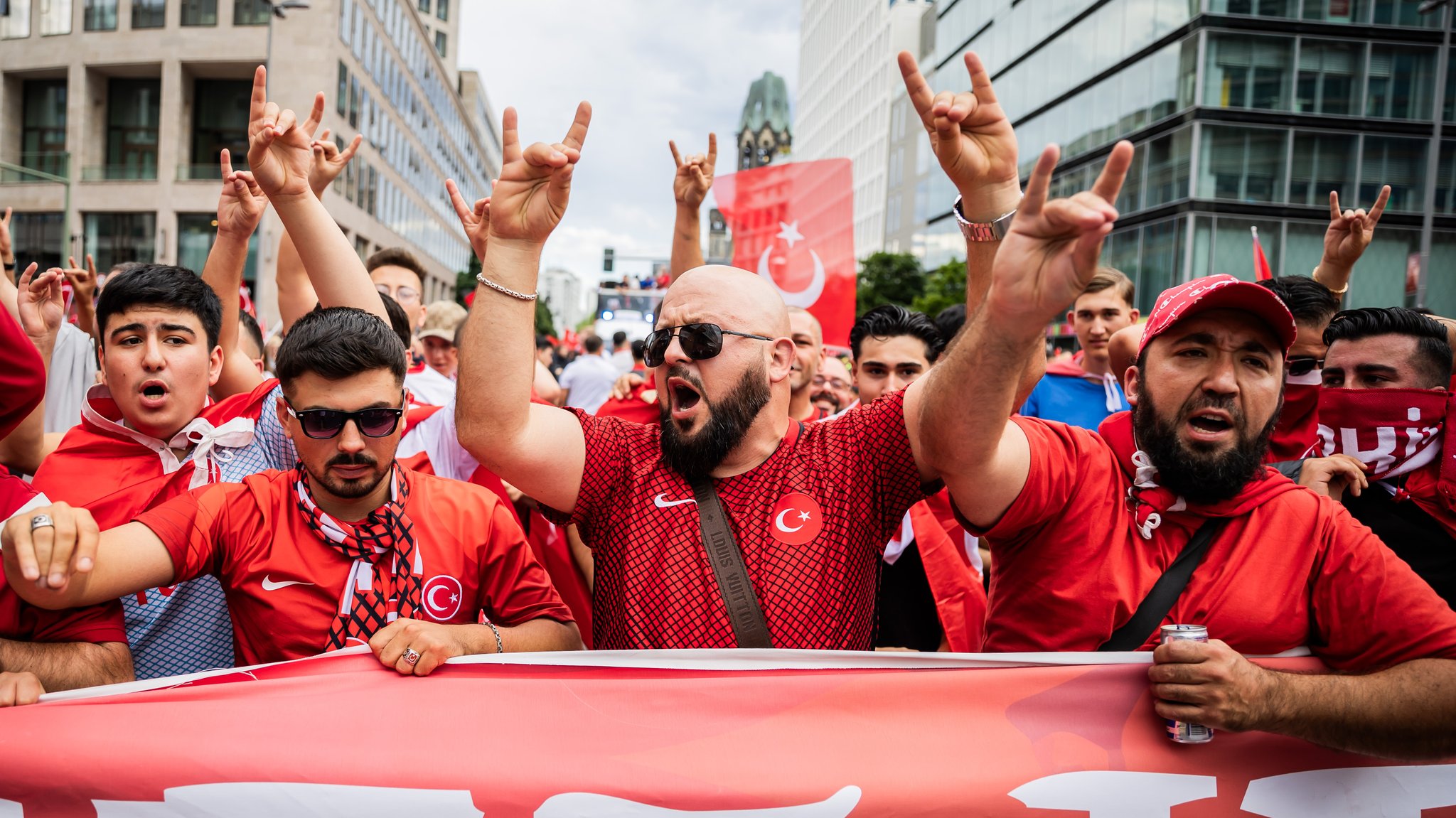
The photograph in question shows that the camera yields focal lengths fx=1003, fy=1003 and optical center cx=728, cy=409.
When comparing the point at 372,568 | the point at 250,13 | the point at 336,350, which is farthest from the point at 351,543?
the point at 250,13

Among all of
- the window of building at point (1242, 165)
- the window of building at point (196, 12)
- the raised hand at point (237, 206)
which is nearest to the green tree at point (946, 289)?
the window of building at point (1242, 165)

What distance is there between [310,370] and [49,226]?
34.7m

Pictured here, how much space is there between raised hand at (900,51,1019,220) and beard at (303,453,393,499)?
1.60 metres

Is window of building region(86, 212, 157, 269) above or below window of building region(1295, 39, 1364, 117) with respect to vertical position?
below

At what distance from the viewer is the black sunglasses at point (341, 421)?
2.53 meters

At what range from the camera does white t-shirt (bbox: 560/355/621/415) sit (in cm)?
959

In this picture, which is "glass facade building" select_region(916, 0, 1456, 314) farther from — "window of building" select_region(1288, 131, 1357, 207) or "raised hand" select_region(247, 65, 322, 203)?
"raised hand" select_region(247, 65, 322, 203)

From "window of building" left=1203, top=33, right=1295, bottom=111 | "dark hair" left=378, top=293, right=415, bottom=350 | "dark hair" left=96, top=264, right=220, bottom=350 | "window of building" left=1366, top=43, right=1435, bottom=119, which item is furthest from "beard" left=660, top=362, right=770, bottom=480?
"window of building" left=1366, top=43, right=1435, bottom=119

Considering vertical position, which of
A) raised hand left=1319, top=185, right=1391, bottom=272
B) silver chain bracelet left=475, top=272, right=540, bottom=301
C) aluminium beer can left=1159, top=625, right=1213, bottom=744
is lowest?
aluminium beer can left=1159, top=625, right=1213, bottom=744

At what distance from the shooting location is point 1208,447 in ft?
7.91

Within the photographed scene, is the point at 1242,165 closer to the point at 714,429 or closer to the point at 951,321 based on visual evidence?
the point at 951,321

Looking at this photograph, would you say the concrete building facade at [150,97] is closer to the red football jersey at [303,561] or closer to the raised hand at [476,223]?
the raised hand at [476,223]

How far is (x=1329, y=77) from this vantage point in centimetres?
2895

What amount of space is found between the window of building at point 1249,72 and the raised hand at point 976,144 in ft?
101
